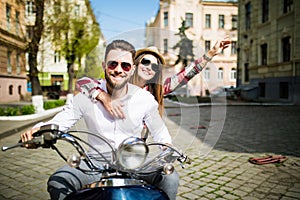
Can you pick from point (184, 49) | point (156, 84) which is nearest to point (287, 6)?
point (184, 49)

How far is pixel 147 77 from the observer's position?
1646 millimetres

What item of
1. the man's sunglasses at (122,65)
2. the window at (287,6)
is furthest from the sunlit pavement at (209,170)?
the window at (287,6)

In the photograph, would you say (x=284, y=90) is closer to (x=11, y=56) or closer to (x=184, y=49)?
(x=184, y=49)

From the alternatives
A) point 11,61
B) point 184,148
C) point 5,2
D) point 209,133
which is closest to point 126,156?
point 184,148

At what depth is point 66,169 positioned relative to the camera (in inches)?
Answer: 65.8

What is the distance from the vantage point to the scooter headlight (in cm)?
118

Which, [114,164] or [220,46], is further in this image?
[220,46]

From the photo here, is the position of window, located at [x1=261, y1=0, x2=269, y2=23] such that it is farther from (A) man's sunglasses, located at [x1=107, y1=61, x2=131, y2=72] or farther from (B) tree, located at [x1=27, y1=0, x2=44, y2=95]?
(A) man's sunglasses, located at [x1=107, y1=61, x2=131, y2=72]

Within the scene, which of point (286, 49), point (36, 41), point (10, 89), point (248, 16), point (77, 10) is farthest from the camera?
point (248, 16)

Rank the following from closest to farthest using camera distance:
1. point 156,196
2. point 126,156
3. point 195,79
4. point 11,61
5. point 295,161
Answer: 1. point 126,156
2. point 156,196
3. point 195,79
4. point 295,161
5. point 11,61

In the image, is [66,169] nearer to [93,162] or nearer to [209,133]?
[93,162]

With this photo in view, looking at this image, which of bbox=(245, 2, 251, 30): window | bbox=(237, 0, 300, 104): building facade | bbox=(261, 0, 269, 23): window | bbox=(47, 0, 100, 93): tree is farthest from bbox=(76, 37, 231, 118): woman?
bbox=(245, 2, 251, 30): window

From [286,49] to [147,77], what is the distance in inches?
777

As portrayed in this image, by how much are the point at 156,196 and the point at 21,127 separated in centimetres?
806
